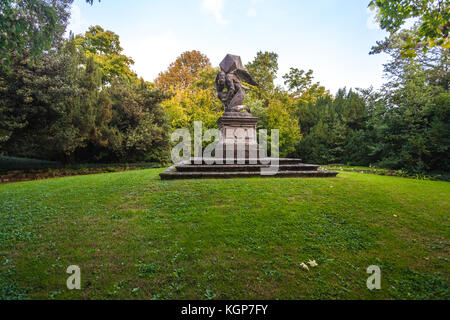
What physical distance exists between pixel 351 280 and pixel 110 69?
2708 centimetres

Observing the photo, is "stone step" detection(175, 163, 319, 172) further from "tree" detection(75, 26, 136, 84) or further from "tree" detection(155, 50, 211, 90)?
"tree" detection(155, 50, 211, 90)

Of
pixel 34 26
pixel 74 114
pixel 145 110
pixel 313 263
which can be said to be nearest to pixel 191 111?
pixel 145 110

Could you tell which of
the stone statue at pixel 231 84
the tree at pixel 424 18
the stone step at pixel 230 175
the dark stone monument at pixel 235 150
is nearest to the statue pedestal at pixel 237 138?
the dark stone monument at pixel 235 150

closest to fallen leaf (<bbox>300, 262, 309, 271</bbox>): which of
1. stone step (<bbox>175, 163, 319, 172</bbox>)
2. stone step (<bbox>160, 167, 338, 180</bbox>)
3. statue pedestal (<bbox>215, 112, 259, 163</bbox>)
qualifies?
stone step (<bbox>160, 167, 338, 180</bbox>)

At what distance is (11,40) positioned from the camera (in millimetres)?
3887

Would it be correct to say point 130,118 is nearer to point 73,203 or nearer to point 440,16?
point 73,203

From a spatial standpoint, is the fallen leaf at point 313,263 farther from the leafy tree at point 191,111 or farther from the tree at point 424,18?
the leafy tree at point 191,111

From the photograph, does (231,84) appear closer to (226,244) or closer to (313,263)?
(226,244)

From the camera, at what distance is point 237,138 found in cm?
894

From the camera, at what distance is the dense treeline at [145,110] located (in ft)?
30.2

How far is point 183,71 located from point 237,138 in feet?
75.1

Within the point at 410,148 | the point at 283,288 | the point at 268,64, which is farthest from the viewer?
the point at 268,64

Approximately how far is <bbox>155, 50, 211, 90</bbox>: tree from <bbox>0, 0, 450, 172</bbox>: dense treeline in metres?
4.70
